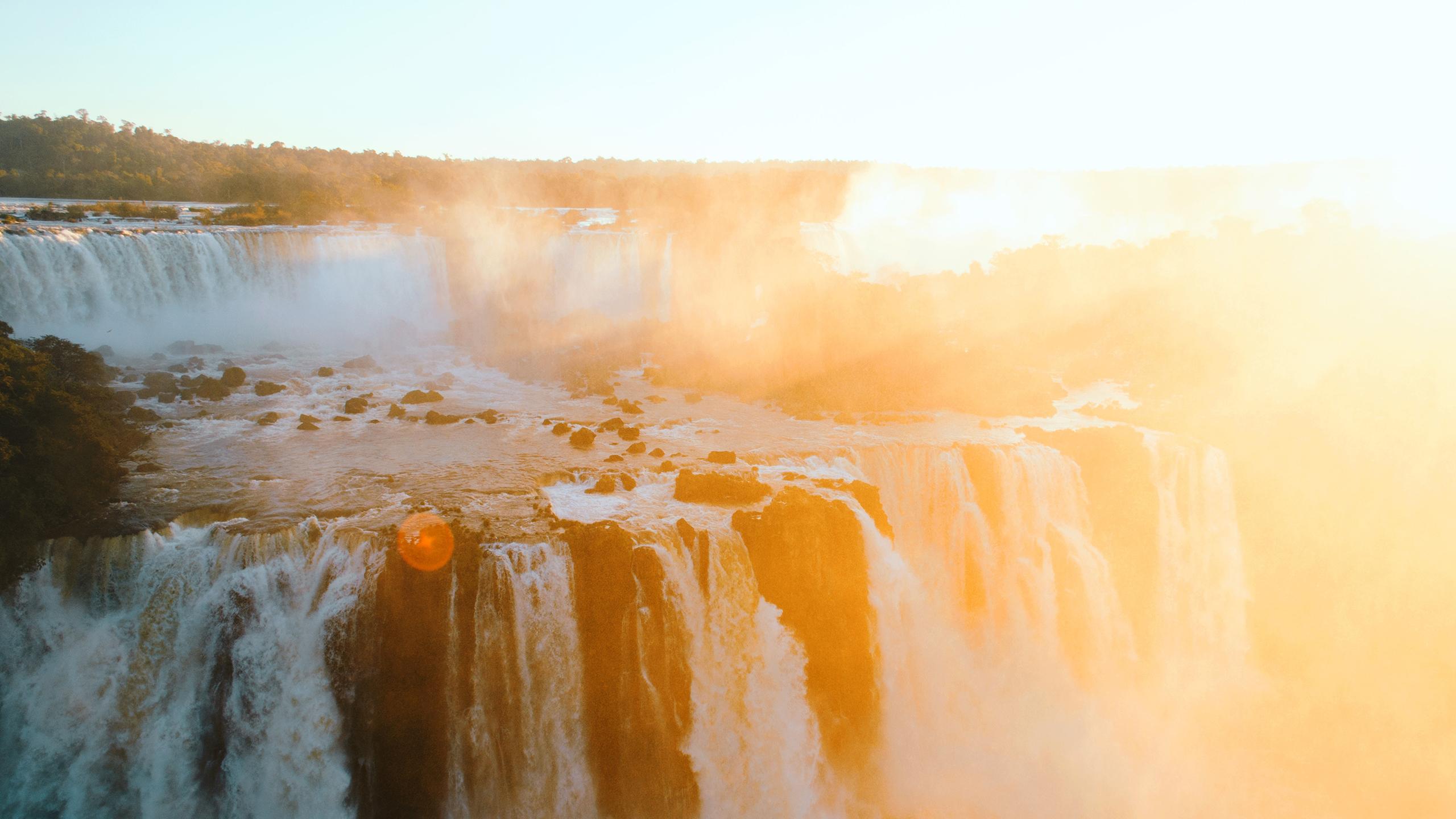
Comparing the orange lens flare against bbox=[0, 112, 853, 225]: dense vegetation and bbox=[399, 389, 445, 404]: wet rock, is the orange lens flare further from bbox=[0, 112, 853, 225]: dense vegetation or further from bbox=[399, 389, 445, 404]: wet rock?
bbox=[0, 112, 853, 225]: dense vegetation

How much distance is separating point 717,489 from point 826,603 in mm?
3018

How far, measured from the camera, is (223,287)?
25.8 metres

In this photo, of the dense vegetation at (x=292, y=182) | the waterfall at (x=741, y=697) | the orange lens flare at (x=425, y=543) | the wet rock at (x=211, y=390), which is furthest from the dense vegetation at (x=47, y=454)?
the dense vegetation at (x=292, y=182)

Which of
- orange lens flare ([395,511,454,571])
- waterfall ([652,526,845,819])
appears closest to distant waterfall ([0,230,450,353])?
orange lens flare ([395,511,454,571])

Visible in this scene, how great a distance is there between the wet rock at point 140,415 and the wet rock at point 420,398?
548 centimetres

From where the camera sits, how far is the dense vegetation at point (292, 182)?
3581cm

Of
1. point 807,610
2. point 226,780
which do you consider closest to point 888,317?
point 807,610

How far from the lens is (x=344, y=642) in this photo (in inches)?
456

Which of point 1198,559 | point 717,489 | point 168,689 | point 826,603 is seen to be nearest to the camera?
point 168,689

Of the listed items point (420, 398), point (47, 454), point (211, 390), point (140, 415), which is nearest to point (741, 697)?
point (47, 454)

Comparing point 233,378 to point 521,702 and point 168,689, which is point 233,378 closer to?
point 168,689

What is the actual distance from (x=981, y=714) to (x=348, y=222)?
31.4 metres

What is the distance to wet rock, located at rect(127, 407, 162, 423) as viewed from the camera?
17938 millimetres

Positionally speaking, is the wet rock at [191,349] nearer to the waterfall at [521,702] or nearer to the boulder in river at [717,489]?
the waterfall at [521,702]
